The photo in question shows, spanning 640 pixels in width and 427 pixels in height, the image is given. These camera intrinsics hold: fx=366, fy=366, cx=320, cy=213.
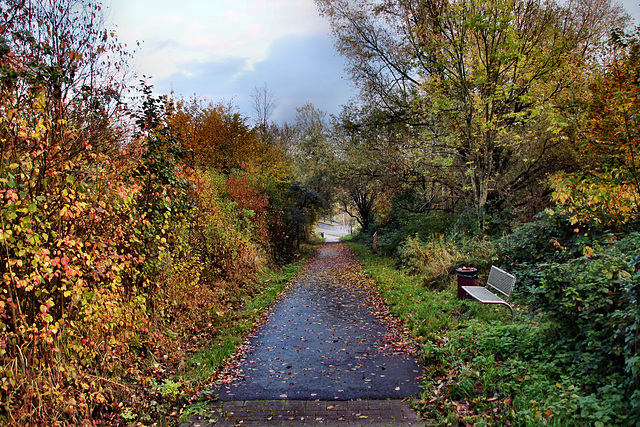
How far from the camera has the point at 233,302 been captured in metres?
8.68

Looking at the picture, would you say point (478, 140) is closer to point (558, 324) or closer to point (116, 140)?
point (558, 324)

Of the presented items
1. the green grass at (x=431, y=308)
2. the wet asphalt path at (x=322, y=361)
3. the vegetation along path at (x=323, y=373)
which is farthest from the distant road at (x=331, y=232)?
the vegetation along path at (x=323, y=373)

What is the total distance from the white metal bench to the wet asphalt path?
1843 millimetres

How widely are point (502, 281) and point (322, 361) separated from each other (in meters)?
3.81

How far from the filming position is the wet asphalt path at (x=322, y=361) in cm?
455

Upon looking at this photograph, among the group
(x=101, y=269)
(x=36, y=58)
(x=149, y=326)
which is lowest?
(x=149, y=326)

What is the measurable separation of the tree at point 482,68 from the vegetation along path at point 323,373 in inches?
236

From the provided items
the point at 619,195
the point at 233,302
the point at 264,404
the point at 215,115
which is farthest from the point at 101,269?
the point at 215,115

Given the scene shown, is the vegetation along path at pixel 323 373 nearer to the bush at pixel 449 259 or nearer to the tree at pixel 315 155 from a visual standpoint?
the bush at pixel 449 259

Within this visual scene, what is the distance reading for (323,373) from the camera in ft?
16.7

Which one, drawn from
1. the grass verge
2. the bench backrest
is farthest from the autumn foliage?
the bench backrest

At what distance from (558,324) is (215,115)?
19879mm

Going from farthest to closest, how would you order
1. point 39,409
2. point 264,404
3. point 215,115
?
point 215,115, point 264,404, point 39,409

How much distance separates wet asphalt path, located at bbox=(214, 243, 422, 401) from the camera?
455 cm
